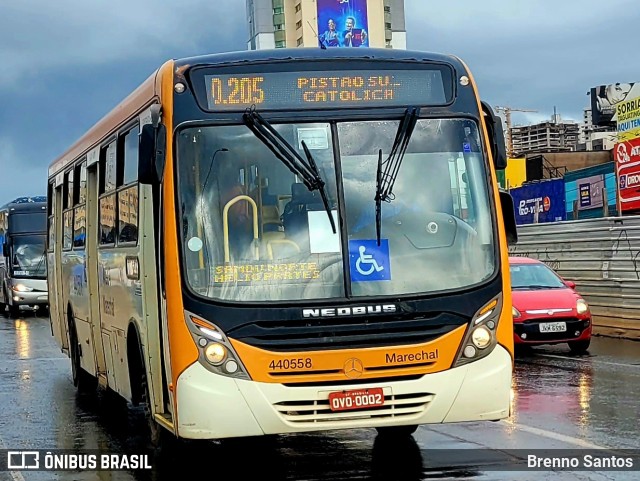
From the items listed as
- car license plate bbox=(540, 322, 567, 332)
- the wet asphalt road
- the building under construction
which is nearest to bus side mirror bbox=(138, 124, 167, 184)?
the wet asphalt road

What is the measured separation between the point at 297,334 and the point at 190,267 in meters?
0.91

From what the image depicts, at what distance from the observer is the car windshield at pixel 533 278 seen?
1966 centimetres

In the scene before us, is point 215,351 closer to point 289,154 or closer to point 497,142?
point 289,154

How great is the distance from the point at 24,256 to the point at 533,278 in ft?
73.6

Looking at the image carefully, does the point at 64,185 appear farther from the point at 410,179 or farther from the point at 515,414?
the point at 410,179

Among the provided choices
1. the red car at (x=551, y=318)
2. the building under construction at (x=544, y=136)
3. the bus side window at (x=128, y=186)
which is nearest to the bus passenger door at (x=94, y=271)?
the bus side window at (x=128, y=186)

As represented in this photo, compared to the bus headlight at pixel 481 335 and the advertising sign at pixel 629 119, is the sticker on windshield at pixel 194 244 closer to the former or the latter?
the bus headlight at pixel 481 335

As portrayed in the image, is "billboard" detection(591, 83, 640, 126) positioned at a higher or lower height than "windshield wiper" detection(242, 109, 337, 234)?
higher

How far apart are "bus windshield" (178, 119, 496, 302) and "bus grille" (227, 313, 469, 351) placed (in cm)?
20

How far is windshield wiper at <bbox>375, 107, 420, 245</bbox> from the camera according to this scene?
8469 millimetres

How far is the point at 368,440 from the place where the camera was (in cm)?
1048

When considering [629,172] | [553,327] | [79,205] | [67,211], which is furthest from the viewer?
[629,172]

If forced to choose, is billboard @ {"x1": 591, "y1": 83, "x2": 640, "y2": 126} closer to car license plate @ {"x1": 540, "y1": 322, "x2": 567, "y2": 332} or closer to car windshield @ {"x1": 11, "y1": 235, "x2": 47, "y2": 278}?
car windshield @ {"x1": 11, "y1": 235, "x2": 47, "y2": 278}

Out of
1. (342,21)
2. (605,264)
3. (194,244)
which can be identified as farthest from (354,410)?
(342,21)
